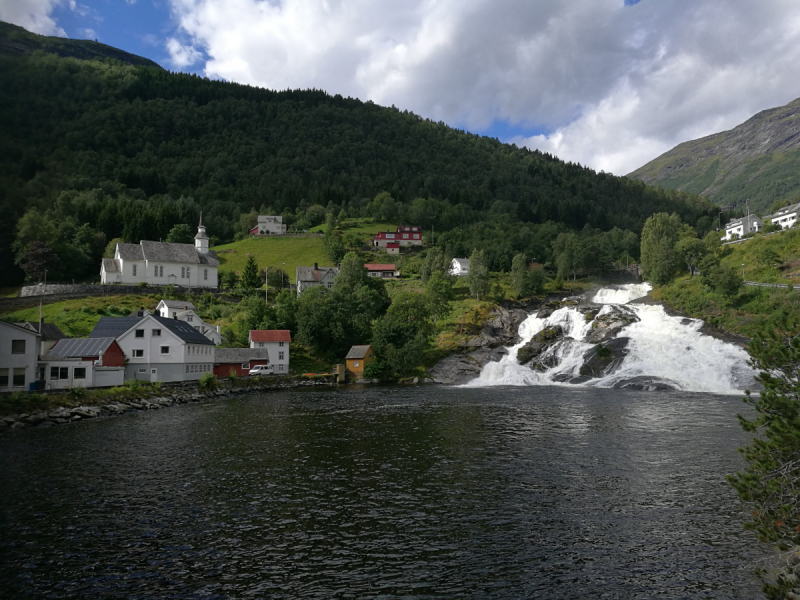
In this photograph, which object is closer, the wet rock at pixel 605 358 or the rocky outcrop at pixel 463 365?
the wet rock at pixel 605 358

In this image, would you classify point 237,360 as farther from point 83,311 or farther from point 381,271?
point 381,271

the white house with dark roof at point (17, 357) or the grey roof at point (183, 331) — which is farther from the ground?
the grey roof at point (183, 331)

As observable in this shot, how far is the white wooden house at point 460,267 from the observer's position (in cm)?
13450

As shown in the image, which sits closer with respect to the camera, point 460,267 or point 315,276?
point 315,276

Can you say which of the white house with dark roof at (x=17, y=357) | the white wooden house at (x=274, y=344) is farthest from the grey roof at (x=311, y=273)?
the white house with dark roof at (x=17, y=357)

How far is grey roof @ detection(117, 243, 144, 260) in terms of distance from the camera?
335 feet

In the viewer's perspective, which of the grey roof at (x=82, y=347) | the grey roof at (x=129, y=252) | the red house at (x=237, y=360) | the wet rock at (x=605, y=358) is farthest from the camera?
the grey roof at (x=129, y=252)

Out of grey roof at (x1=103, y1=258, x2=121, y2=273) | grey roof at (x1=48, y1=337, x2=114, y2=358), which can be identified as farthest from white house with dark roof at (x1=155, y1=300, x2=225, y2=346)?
grey roof at (x1=103, y1=258, x2=121, y2=273)

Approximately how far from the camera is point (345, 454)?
104 ft

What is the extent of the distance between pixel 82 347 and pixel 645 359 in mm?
66052

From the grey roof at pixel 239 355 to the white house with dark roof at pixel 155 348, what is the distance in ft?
25.4

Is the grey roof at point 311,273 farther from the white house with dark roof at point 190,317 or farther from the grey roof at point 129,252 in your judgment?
the white house with dark roof at point 190,317

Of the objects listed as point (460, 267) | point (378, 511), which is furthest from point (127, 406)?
point (460, 267)

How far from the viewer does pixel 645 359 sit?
6925cm
